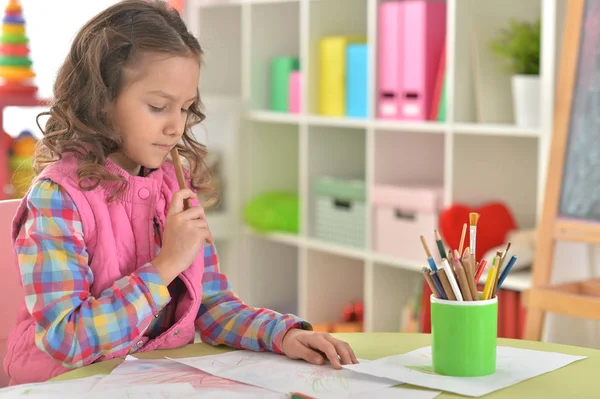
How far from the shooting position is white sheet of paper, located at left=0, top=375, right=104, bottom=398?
109 cm

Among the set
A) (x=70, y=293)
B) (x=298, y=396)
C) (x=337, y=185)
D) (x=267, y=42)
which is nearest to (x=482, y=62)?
(x=337, y=185)

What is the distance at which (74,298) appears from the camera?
48.9 inches

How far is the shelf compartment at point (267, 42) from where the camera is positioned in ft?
12.2

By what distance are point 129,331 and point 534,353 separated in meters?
0.53

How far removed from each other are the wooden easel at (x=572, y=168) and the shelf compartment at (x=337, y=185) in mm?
Result: 928

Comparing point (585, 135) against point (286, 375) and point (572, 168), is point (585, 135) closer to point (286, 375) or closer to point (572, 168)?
point (572, 168)

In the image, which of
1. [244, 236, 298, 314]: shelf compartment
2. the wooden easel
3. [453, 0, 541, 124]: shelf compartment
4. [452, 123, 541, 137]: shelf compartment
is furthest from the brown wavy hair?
[244, 236, 298, 314]: shelf compartment

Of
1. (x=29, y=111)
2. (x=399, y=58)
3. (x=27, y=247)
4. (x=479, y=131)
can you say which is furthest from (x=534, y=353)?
(x=29, y=111)

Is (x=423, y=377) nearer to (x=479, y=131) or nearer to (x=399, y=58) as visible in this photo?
(x=479, y=131)

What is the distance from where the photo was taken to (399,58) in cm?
306

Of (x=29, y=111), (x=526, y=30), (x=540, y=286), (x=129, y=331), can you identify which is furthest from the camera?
(x=29, y=111)

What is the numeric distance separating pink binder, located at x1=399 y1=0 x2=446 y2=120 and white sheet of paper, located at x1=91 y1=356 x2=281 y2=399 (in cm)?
191

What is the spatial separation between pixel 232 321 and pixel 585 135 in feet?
4.39

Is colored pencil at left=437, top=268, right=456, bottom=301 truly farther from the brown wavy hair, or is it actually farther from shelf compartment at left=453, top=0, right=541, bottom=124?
shelf compartment at left=453, top=0, right=541, bottom=124
